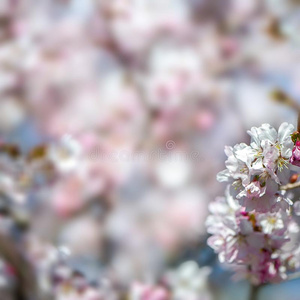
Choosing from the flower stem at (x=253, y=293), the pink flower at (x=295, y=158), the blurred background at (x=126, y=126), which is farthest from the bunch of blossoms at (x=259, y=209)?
the blurred background at (x=126, y=126)

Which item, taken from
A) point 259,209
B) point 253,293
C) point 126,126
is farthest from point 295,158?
point 126,126

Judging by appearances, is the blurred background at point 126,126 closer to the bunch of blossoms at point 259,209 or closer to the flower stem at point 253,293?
the flower stem at point 253,293

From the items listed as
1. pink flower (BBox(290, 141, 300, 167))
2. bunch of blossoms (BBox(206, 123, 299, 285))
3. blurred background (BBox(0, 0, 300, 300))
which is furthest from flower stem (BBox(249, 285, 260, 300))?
pink flower (BBox(290, 141, 300, 167))

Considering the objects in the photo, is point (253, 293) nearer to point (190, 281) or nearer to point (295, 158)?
point (190, 281)

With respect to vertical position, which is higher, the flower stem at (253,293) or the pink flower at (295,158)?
the flower stem at (253,293)

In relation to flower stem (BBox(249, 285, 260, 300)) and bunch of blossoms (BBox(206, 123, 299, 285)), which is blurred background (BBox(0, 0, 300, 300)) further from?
bunch of blossoms (BBox(206, 123, 299, 285))

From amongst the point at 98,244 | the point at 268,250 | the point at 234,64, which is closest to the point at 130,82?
the point at 234,64
